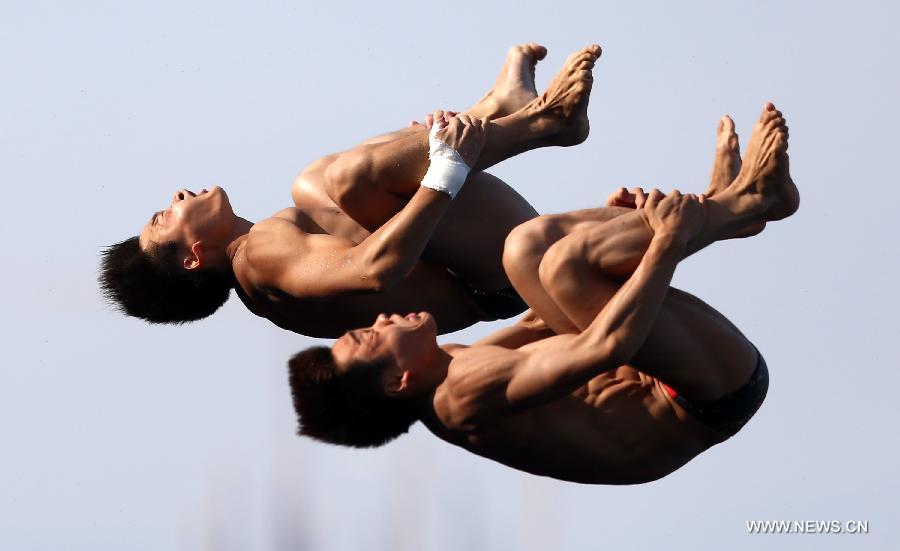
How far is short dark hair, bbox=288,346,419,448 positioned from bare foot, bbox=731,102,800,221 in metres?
2.25

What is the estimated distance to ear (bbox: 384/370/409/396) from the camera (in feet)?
36.6

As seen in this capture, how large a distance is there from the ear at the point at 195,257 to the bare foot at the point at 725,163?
127 inches

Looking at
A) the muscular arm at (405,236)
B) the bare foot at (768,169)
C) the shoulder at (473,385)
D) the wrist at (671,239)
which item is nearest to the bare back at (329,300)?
the muscular arm at (405,236)

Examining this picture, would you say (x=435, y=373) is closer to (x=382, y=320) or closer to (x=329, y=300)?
(x=382, y=320)

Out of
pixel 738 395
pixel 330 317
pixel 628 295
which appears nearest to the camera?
pixel 628 295

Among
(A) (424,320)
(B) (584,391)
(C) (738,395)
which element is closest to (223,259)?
(A) (424,320)

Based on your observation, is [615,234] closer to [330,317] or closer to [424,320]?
[424,320]

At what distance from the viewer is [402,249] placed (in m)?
10.8

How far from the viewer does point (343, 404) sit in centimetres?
1134

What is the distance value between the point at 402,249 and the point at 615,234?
1165 mm

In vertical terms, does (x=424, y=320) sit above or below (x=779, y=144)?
below

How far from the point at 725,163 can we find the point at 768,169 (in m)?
0.39

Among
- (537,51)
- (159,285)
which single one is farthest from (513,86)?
(159,285)

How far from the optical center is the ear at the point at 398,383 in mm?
11156
